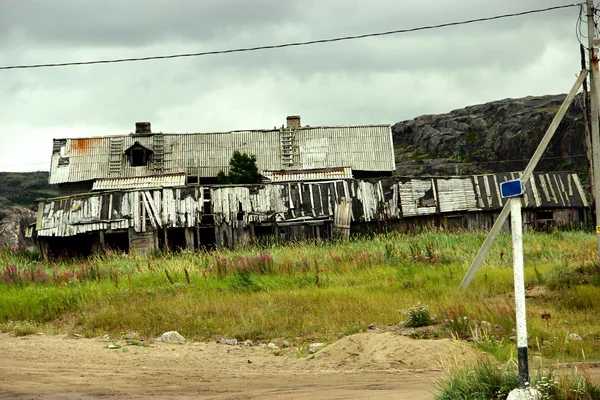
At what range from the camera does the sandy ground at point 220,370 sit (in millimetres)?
8945

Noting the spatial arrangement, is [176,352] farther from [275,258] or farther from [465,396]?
[275,258]

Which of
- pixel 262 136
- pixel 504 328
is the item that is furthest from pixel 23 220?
pixel 504 328

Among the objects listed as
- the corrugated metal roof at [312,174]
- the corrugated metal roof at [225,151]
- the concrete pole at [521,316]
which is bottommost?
the concrete pole at [521,316]

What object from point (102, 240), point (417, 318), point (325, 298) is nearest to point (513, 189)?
point (417, 318)

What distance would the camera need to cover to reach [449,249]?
23.5 m

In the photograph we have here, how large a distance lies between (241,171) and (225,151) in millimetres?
4320

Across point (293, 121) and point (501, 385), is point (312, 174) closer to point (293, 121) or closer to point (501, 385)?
point (293, 121)

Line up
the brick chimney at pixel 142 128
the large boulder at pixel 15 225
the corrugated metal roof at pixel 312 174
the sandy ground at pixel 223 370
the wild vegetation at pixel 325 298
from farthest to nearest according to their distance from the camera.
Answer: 1. the brick chimney at pixel 142 128
2. the large boulder at pixel 15 225
3. the corrugated metal roof at pixel 312 174
4. the wild vegetation at pixel 325 298
5. the sandy ground at pixel 223 370

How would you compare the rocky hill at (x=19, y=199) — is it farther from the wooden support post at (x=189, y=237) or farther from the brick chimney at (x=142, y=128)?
the wooden support post at (x=189, y=237)

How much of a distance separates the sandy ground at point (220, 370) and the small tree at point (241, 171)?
29682 millimetres

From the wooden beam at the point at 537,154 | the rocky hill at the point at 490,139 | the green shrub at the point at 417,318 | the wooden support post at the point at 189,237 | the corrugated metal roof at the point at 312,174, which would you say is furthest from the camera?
the rocky hill at the point at 490,139

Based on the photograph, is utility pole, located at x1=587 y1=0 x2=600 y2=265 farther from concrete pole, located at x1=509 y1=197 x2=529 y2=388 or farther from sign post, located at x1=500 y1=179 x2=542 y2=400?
concrete pole, located at x1=509 y1=197 x2=529 y2=388

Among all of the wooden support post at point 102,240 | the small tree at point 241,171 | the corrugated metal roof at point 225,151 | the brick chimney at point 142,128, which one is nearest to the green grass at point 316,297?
the wooden support post at point 102,240

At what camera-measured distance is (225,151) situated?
1873 inches
